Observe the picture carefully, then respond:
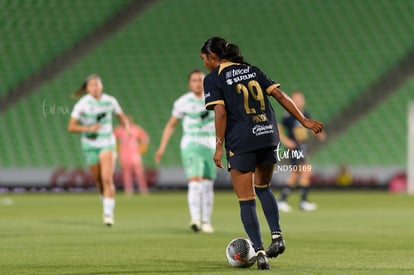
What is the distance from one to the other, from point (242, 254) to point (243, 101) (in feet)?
4.35

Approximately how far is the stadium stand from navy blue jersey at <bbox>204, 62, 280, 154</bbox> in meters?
19.2

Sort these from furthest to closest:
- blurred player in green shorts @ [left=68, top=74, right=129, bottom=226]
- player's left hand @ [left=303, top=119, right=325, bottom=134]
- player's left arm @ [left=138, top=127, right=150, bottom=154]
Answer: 1. player's left arm @ [left=138, top=127, right=150, bottom=154]
2. blurred player in green shorts @ [left=68, top=74, right=129, bottom=226]
3. player's left hand @ [left=303, top=119, right=325, bottom=134]

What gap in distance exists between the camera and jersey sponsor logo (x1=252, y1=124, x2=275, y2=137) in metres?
8.55

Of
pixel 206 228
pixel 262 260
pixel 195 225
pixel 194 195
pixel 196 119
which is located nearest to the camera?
pixel 262 260

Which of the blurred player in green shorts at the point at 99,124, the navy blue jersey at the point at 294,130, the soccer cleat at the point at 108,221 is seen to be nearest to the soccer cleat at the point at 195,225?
the soccer cleat at the point at 108,221

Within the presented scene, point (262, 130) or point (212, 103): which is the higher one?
point (212, 103)

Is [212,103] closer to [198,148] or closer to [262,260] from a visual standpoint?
[262,260]

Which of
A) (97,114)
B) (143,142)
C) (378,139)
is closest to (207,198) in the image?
(97,114)

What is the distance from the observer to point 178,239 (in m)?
12.2

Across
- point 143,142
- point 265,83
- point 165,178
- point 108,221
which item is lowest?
point 108,221

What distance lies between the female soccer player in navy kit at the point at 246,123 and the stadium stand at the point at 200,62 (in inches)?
756

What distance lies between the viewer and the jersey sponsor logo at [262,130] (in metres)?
8.55

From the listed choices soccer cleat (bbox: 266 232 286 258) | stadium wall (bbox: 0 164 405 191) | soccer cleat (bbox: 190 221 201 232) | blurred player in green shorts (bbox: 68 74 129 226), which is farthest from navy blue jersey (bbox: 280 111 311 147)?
soccer cleat (bbox: 266 232 286 258)

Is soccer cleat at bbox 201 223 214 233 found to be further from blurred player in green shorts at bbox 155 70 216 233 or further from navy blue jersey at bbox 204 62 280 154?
navy blue jersey at bbox 204 62 280 154
